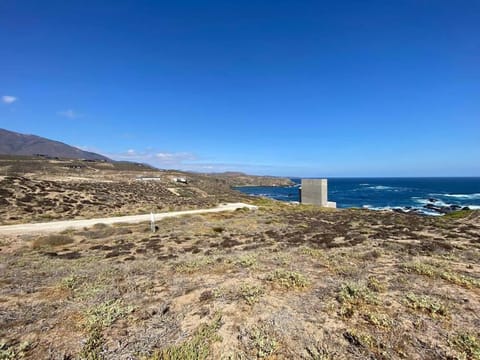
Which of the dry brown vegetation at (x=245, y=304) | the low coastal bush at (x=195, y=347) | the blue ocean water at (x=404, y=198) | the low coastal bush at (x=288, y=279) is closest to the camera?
the low coastal bush at (x=195, y=347)

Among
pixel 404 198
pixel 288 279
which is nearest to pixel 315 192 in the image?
pixel 404 198

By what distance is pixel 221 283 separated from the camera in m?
7.86

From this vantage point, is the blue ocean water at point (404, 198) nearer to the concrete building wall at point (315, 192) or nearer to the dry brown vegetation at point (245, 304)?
the concrete building wall at point (315, 192)

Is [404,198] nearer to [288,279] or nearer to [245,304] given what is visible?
[288,279]

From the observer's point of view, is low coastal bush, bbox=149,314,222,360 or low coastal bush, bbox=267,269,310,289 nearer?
low coastal bush, bbox=149,314,222,360

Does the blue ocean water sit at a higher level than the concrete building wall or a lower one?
lower

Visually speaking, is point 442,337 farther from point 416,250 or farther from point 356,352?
point 416,250

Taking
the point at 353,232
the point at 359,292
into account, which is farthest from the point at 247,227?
Answer: the point at 359,292

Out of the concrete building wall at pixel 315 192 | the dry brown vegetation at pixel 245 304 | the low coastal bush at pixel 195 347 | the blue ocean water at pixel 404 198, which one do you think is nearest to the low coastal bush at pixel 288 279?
the dry brown vegetation at pixel 245 304

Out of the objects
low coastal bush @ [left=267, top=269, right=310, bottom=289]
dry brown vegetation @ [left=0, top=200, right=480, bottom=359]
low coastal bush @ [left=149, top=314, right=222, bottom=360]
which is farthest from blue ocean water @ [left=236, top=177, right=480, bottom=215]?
low coastal bush @ [left=149, top=314, right=222, bottom=360]

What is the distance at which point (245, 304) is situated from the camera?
6359 millimetres

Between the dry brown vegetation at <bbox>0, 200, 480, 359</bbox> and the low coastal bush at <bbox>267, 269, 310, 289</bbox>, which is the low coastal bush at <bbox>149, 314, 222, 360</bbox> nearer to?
the dry brown vegetation at <bbox>0, 200, 480, 359</bbox>

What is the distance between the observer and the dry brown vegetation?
15.6ft

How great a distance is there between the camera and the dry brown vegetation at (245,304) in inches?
187
